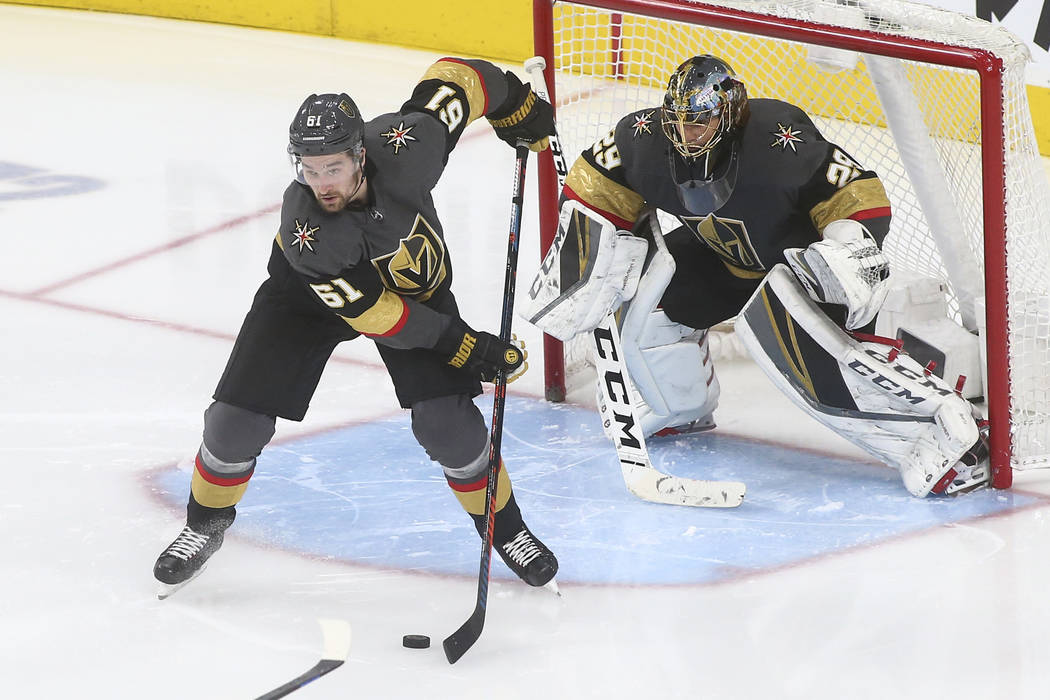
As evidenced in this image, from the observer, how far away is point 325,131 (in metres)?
2.62

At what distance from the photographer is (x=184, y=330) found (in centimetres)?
442

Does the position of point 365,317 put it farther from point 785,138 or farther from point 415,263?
point 785,138

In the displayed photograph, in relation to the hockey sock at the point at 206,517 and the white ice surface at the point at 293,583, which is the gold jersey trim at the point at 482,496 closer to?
the white ice surface at the point at 293,583

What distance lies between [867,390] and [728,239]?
44cm

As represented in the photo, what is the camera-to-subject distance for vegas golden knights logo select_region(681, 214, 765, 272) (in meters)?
3.31

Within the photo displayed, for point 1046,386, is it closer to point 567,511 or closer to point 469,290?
point 567,511

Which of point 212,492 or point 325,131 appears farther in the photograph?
point 212,492

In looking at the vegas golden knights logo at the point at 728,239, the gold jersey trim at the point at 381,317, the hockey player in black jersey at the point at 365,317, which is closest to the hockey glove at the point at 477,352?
the hockey player in black jersey at the point at 365,317

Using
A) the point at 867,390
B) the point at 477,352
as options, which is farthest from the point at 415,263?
the point at 867,390

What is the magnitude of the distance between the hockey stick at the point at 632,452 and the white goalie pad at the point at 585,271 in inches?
2.2

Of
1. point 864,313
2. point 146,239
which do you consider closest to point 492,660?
point 864,313

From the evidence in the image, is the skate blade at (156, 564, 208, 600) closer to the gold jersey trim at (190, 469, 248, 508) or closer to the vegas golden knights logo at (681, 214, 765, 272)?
the gold jersey trim at (190, 469, 248, 508)

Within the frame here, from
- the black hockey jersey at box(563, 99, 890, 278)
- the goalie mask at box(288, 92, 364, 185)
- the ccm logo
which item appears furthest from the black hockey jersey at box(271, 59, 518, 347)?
the ccm logo

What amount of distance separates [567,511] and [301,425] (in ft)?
2.72
